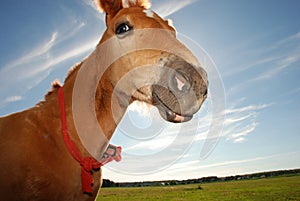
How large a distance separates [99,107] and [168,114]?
0.94 m

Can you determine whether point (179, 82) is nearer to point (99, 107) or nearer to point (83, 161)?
point (99, 107)

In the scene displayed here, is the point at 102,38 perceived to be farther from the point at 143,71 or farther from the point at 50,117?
the point at 50,117

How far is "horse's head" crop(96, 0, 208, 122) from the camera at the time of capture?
116 inches

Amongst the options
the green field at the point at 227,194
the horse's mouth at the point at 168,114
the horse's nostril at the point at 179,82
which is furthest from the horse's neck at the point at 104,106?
the green field at the point at 227,194

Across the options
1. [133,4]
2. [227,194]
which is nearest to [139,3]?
[133,4]

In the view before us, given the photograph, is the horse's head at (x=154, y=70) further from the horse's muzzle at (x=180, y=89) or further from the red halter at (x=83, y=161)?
the red halter at (x=83, y=161)

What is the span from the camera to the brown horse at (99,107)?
2.85m

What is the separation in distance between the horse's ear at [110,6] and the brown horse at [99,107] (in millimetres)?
14

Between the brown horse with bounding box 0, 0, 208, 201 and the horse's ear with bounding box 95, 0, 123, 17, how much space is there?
1 cm

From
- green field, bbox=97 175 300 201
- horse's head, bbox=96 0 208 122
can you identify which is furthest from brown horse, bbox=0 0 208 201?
green field, bbox=97 175 300 201

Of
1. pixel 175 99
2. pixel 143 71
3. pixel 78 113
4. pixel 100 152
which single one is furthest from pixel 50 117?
pixel 175 99

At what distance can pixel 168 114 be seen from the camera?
321 centimetres

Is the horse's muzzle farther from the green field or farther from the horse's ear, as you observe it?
the green field

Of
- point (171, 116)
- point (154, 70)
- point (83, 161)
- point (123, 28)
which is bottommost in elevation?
point (83, 161)
